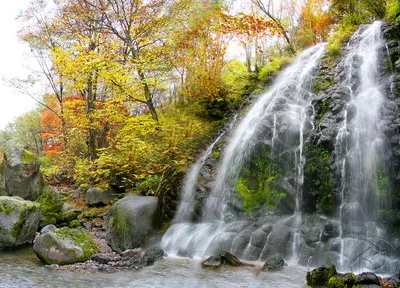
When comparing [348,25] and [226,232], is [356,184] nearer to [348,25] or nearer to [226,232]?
[226,232]

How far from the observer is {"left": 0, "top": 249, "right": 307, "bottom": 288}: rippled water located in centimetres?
566

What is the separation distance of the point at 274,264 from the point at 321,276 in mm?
1185

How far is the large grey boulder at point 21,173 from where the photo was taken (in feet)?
46.7

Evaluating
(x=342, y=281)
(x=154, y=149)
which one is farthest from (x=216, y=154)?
(x=342, y=281)

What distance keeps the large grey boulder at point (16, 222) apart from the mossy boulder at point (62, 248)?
1.70m

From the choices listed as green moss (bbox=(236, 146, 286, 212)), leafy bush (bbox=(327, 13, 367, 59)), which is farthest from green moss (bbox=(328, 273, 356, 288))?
leafy bush (bbox=(327, 13, 367, 59))

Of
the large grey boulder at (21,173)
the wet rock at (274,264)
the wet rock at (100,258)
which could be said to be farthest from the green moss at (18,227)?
the wet rock at (274,264)

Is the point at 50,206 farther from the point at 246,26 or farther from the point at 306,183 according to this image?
the point at 246,26

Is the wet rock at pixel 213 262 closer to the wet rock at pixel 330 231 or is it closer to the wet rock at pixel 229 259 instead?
the wet rock at pixel 229 259

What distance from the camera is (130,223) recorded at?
9055mm

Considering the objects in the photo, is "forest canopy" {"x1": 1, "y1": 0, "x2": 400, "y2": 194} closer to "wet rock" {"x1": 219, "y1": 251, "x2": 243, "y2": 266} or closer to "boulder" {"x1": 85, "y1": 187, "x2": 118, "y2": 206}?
"boulder" {"x1": 85, "y1": 187, "x2": 118, "y2": 206}

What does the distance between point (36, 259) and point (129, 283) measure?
124 inches

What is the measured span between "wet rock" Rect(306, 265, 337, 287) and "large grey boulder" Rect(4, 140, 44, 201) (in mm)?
12915

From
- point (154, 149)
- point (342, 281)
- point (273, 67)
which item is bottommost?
point (342, 281)
